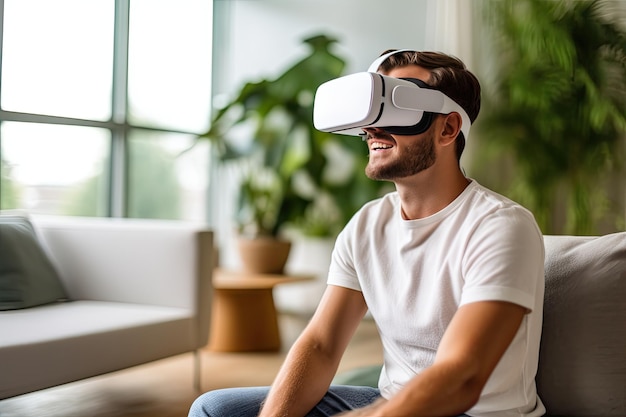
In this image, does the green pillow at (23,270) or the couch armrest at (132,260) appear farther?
the couch armrest at (132,260)

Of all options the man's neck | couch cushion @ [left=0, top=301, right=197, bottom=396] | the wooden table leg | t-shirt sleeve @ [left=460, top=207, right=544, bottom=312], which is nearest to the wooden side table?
the wooden table leg

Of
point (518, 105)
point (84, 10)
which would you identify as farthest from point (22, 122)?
point (518, 105)

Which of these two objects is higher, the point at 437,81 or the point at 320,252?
the point at 437,81

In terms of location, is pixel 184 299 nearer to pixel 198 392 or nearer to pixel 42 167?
pixel 198 392

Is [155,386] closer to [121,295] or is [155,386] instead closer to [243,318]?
[121,295]

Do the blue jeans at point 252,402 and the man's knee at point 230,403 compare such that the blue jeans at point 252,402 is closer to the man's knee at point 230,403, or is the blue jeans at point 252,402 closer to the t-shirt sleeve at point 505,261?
the man's knee at point 230,403

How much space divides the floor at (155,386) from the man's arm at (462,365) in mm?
1669

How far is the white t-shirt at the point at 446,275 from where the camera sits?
1.33 m

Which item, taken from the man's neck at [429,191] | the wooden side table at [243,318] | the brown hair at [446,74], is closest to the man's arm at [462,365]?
the man's neck at [429,191]

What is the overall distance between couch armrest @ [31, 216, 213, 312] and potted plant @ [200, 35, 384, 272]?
1200 mm

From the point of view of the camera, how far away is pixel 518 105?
409 centimetres

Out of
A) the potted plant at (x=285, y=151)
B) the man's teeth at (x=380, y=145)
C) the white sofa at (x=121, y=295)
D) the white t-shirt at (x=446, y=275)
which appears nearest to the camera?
the white t-shirt at (x=446, y=275)

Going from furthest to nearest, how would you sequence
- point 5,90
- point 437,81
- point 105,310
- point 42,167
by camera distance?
point 42,167, point 5,90, point 105,310, point 437,81

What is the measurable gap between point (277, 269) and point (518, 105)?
1.53 meters
